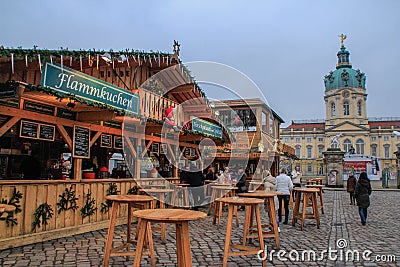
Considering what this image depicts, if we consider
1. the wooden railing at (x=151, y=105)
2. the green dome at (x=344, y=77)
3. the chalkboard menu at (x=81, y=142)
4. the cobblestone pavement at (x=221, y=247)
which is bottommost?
the cobblestone pavement at (x=221, y=247)

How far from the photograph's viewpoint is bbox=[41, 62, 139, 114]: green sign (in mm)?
5812

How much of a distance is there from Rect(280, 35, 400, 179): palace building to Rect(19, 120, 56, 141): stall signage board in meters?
67.8

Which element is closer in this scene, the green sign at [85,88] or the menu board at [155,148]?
the green sign at [85,88]

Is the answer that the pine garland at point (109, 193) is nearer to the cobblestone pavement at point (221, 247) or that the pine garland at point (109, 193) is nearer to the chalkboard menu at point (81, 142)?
the cobblestone pavement at point (221, 247)

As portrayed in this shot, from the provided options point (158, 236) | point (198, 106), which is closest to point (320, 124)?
point (198, 106)

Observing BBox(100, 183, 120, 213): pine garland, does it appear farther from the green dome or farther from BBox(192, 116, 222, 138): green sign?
the green dome

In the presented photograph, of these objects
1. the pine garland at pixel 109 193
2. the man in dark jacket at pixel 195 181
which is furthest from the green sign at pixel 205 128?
the pine garland at pixel 109 193

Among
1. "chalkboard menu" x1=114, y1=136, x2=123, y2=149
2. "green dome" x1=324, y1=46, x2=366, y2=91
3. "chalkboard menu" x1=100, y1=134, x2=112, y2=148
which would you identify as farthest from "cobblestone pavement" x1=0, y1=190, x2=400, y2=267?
"green dome" x1=324, y1=46, x2=366, y2=91

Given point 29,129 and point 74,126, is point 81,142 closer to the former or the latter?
point 74,126

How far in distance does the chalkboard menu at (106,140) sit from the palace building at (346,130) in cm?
6551

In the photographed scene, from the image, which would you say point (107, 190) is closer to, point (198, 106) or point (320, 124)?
point (198, 106)

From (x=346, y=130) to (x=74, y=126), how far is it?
2916 inches

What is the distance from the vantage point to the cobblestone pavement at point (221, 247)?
16.9ft

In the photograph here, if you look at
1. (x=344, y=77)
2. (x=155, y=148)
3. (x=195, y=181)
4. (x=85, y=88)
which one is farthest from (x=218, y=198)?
(x=344, y=77)
